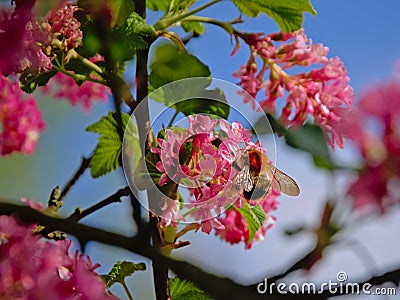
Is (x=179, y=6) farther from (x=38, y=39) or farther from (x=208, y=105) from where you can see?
(x=38, y=39)

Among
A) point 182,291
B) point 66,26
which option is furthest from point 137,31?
point 182,291

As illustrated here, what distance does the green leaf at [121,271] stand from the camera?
768 mm

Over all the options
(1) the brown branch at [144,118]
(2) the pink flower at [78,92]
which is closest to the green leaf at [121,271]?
(1) the brown branch at [144,118]

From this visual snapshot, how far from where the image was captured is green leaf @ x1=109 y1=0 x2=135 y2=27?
84cm

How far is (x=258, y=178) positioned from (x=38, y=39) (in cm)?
26

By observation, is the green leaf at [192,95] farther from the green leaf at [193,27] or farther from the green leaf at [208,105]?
the green leaf at [193,27]

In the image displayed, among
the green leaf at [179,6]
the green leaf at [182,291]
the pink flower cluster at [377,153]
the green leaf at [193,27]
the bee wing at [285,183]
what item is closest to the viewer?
the pink flower cluster at [377,153]

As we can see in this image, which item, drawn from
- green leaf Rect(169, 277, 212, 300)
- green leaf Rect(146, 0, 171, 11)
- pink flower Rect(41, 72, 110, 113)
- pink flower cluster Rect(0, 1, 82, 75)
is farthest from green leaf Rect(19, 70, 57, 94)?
pink flower Rect(41, 72, 110, 113)

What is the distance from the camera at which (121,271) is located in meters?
0.77

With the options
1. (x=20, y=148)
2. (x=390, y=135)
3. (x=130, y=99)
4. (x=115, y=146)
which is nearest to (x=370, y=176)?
(x=390, y=135)

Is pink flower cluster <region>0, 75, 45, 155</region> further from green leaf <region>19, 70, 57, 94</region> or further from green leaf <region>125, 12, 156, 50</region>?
green leaf <region>125, 12, 156, 50</region>

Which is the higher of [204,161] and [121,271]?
[204,161]

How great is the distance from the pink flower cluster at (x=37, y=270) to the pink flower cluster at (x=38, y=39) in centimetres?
14

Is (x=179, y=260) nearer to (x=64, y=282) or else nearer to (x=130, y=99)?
(x=64, y=282)
